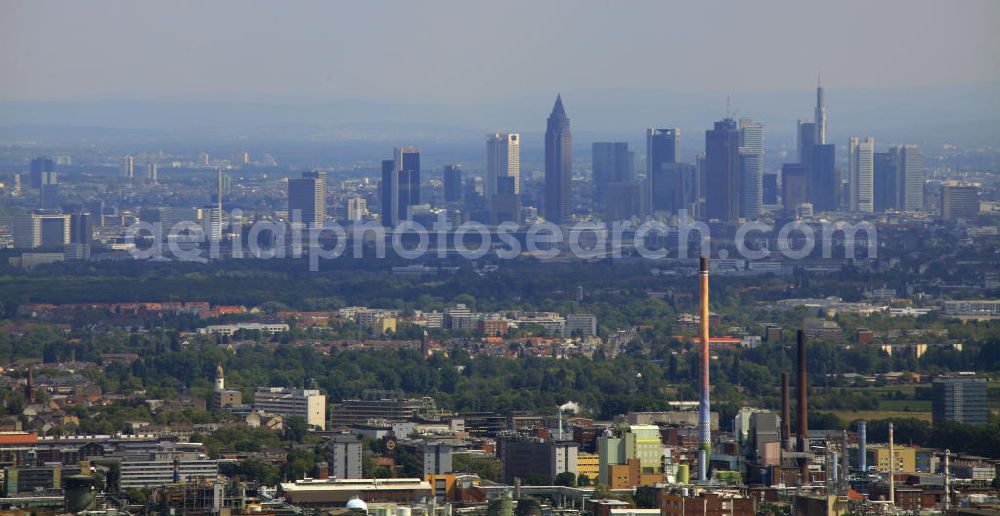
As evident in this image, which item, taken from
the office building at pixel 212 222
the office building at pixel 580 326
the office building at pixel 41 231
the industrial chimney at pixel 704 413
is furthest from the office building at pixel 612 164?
the industrial chimney at pixel 704 413

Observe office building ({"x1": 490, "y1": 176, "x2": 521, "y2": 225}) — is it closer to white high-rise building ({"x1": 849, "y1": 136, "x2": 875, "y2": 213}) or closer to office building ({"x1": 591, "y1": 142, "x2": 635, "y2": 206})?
office building ({"x1": 591, "y1": 142, "x2": 635, "y2": 206})

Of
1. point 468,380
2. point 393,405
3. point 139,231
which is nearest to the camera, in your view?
point 393,405

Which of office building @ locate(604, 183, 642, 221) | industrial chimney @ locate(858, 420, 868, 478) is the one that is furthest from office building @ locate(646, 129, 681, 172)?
industrial chimney @ locate(858, 420, 868, 478)

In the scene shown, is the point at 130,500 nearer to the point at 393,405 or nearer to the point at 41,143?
the point at 393,405

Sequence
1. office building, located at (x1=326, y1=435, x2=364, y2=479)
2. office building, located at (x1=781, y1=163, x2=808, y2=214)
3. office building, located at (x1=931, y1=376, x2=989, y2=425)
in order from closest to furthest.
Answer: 1. office building, located at (x1=326, y1=435, x2=364, y2=479)
2. office building, located at (x1=931, y1=376, x2=989, y2=425)
3. office building, located at (x1=781, y1=163, x2=808, y2=214)

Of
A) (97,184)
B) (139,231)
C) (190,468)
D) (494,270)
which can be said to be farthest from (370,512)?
(97,184)

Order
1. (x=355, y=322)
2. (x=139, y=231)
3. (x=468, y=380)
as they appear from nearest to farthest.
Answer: (x=468, y=380) → (x=355, y=322) → (x=139, y=231)
